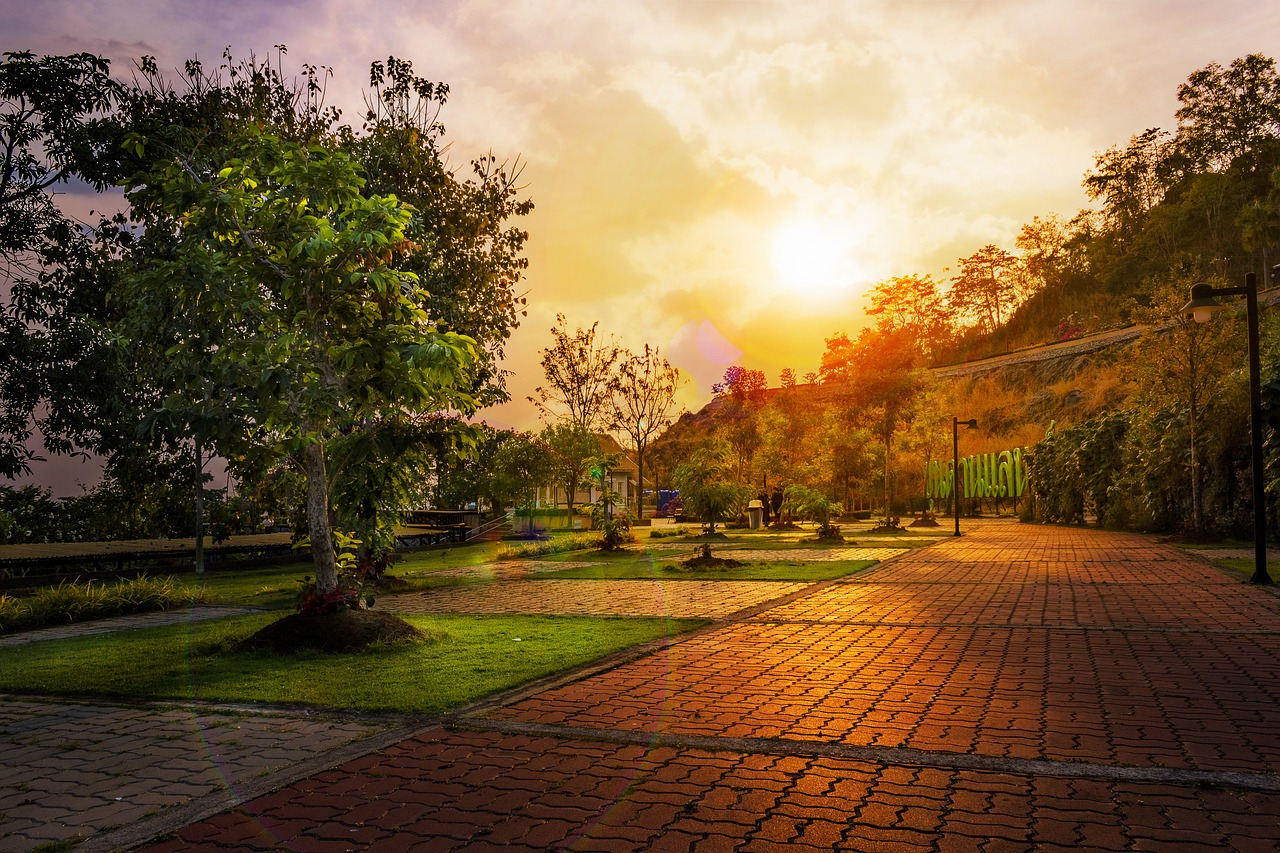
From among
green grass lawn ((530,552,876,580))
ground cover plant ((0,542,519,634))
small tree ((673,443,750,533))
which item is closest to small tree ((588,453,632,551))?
small tree ((673,443,750,533))

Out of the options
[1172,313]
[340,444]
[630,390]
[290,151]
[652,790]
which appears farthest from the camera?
[630,390]

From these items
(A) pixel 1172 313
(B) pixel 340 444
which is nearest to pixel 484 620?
(B) pixel 340 444

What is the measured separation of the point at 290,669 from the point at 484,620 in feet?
10.6

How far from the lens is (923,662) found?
7188mm

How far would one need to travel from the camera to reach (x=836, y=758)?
15.1ft

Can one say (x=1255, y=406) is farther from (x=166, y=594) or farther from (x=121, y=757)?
(x=166, y=594)

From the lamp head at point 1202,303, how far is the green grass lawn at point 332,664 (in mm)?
8529

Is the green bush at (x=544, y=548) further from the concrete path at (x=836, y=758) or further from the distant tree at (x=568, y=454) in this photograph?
the concrete path at (x=836, y=758)

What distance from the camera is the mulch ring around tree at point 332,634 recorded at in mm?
8266

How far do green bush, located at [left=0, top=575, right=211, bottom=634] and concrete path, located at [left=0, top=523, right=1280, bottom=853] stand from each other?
874 cm

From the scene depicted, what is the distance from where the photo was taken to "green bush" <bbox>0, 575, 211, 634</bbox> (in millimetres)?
11422

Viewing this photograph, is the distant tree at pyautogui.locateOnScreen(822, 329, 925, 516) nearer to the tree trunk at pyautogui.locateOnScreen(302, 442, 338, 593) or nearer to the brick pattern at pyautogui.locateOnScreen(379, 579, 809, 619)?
the brick pattern at pyautogui.locateOnScreen(379, 579, 809, 619)

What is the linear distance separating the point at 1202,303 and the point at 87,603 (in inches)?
642

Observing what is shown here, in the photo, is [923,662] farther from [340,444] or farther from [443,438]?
[340,444]
